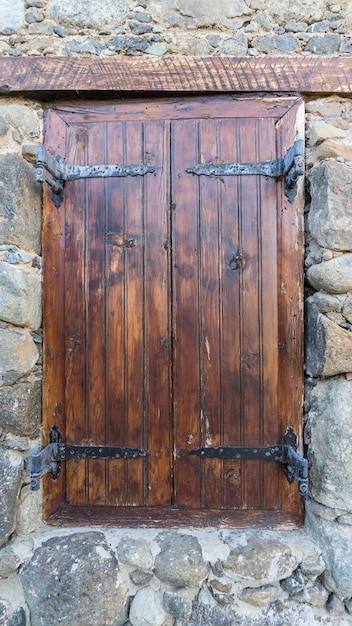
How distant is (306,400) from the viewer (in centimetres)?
164

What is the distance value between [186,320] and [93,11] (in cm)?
150

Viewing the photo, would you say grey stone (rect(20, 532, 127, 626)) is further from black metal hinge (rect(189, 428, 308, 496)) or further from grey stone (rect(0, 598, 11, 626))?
black metal hinge (rect(189, 428, 308, 496))

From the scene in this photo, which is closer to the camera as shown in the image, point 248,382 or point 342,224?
point 342,224

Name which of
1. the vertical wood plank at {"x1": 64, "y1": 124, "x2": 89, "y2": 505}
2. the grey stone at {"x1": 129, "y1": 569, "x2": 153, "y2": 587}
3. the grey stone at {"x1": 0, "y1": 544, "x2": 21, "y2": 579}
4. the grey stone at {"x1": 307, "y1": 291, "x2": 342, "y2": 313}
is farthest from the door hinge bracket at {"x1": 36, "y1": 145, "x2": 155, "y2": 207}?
the grey stone at {"x1": 129, "y1": 569, "x2": 153, "y2": 587}

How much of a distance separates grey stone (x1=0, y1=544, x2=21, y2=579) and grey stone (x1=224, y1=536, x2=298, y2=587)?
896 millimetres

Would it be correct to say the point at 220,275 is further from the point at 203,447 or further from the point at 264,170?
the point at 203,447

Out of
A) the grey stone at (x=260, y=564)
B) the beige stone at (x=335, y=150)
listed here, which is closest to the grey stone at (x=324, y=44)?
the beige stone at (x=335, y=150)

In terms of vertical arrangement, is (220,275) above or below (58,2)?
below

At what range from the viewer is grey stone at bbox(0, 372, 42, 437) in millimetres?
1530

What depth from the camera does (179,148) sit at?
1.67m

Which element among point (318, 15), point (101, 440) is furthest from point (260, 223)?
point (101, 440)

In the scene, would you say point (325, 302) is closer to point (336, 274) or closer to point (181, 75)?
point (336, 274)

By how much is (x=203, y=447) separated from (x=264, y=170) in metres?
1.35

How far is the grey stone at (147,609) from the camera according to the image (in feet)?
4.66
